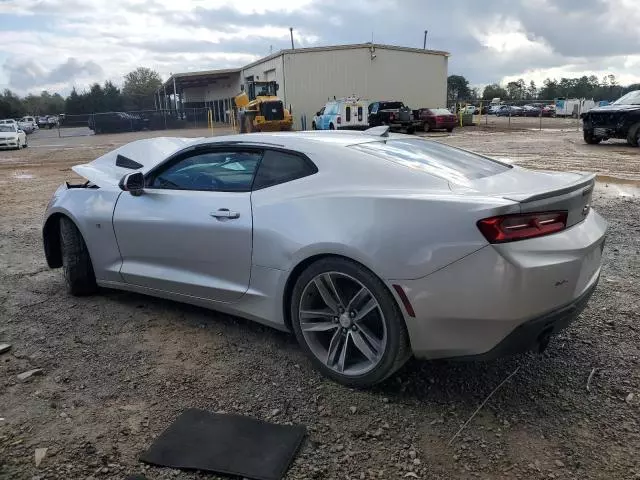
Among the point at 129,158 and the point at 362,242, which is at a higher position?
the point at 129,158

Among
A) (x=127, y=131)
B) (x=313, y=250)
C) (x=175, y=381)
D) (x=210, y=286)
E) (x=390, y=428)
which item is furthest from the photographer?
(x=127, y=131)

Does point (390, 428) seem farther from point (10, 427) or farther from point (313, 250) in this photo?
point (10, 427)

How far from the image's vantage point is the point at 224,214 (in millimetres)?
3432

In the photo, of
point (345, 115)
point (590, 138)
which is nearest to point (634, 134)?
point (590, 138)

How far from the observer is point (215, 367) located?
11.0ft

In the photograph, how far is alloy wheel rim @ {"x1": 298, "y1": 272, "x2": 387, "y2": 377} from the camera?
115 inches

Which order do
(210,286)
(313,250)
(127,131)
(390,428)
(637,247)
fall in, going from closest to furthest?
(390,428) → (313,250) → (210,286) → (637,247) → (127,131)

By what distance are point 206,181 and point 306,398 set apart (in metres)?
1.63

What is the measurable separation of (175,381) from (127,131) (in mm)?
44723

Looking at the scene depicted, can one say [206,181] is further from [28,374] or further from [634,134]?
[634,134]

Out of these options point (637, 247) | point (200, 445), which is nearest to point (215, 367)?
point (200, 445)

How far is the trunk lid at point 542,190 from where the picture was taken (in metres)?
2.62

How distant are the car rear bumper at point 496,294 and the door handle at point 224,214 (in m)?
1.19

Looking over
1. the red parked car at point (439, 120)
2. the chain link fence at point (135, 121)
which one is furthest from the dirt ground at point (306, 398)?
the chain link fence at point (135, 121)
